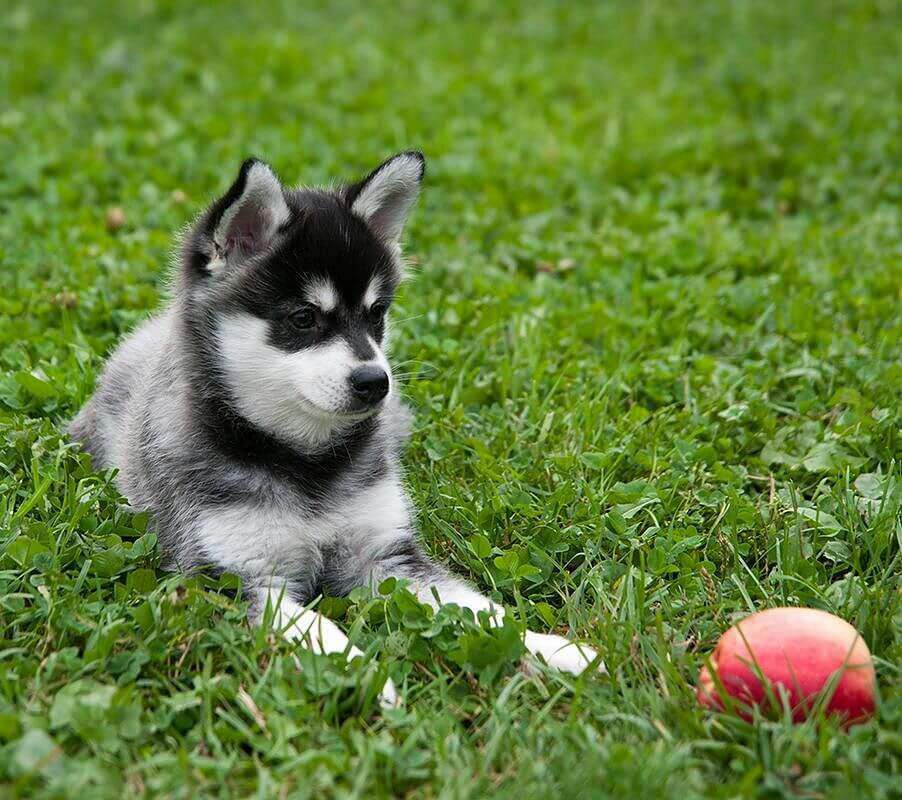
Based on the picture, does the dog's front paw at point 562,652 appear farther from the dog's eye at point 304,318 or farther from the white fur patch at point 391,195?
the white fur patch at point 391,195

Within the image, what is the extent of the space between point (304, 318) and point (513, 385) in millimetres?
1512

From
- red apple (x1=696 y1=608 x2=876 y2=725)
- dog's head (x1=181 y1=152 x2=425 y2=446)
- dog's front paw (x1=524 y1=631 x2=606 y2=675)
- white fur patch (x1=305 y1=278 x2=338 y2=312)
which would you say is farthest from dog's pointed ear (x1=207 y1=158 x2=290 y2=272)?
red apple (x1=696 y1=608 x2=876 y2=725)

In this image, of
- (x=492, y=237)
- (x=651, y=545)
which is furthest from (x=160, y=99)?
(x=651, y=545)

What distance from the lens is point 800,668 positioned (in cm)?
312

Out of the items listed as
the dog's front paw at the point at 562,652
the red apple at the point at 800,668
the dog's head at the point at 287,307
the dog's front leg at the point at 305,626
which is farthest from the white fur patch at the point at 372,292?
the red apple at the point at 800,668

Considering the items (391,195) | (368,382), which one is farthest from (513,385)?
(368,382)

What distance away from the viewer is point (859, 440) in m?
4.57

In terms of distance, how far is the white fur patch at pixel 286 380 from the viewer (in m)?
3.81

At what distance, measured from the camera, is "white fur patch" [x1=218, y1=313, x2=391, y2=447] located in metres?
3.81

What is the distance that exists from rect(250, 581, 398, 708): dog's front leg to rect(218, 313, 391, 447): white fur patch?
23.3 inches

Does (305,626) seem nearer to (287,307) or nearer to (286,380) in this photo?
(286,380)

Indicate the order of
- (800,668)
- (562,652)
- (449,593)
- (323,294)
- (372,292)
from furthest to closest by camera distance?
(372,292) < (323,294) < (449,593) < (562,652) < (800,668)

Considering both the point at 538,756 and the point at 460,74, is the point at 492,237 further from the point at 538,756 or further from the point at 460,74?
the point at 538,756

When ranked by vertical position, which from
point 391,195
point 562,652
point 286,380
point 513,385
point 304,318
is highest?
point 391,195
